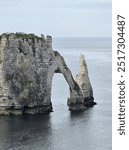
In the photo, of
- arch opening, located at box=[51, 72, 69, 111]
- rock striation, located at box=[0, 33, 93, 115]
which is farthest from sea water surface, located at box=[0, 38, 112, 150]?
rock striation, located at box=[0, 33, 93, 115]

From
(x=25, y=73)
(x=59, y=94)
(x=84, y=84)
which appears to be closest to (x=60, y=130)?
(x=25, y=73)

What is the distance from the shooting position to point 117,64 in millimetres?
34094

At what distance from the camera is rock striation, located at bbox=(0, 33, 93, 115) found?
102938 millimetres

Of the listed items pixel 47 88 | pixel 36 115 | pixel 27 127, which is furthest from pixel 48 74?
pixel 27 127

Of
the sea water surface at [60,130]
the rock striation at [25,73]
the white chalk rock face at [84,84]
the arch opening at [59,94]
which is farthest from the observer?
the white chalk rock face at [84,84]

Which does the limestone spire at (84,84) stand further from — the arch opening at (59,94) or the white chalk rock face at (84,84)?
the arch opening at (59,94)

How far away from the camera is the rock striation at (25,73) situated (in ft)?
338

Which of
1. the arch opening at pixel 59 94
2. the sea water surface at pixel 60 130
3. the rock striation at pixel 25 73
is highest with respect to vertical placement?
the rock striation at pixel 25 73

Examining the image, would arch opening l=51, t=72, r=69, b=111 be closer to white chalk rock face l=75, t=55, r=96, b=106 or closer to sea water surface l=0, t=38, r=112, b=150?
sea water surface l=0, t=38, r=112, b=150

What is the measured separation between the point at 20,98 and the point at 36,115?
184 inches

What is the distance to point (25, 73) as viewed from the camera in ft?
342

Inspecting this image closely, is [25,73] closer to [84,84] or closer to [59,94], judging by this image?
[84,84]

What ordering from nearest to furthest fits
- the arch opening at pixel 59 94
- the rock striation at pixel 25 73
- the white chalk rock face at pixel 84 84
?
the rock striation at pixel 25 73, the arch opening at pixel 59 94, the white chalk rock face at pixel 84 84

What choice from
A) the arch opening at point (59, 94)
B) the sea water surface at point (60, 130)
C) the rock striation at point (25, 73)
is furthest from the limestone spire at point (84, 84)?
the rock striation at point (25, 73)
